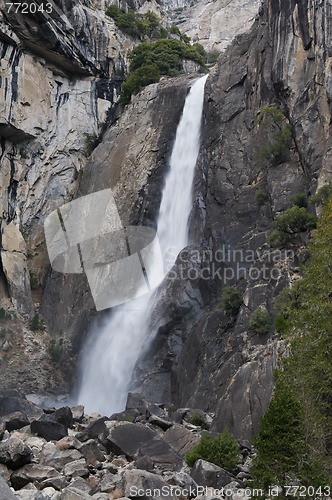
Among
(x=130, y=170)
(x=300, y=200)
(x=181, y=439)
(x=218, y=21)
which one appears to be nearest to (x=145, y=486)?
(x=181, y=439)

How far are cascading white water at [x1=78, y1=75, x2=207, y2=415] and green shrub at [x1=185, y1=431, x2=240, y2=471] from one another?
1194cm

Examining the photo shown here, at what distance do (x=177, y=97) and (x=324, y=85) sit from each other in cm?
Result: 1522

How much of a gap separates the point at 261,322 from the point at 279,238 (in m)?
4.17

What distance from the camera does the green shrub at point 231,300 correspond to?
22506 mm

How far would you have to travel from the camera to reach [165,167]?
1385 inches

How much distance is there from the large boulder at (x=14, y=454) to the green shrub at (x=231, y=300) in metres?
11.8

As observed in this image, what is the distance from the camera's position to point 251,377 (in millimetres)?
17641

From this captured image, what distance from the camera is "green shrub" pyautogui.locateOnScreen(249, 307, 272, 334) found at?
64.7 ft

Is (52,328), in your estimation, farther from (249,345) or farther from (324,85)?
(324,85)

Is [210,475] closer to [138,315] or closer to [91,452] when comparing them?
[91,452]

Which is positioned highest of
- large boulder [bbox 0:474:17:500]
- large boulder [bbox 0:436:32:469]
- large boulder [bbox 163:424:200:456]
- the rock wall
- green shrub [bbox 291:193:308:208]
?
the rock wall

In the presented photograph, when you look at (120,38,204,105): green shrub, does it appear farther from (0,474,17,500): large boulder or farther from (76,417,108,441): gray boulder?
(0,474,17,500): large boulder

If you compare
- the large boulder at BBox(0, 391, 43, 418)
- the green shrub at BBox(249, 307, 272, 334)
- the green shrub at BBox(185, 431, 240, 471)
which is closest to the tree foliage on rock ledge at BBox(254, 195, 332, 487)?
the green shrub at BBox(249, 307, 272, 334)

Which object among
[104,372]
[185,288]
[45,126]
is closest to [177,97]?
[45,126]
